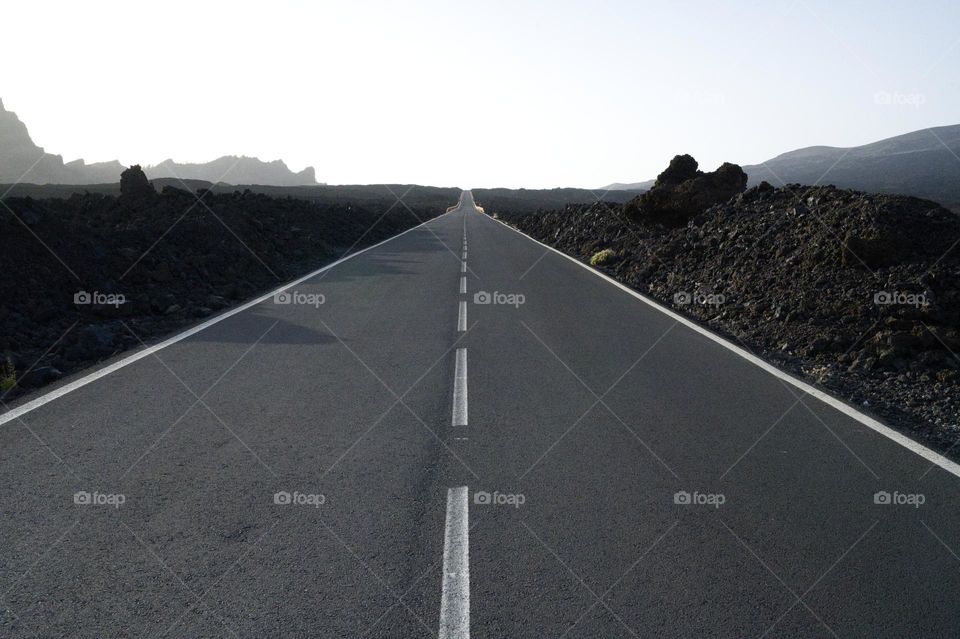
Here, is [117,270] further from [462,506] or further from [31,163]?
[31,163]

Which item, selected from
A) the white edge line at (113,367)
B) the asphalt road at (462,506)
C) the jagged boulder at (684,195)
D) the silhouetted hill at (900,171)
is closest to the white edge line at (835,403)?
the asphalt road at (462,506)

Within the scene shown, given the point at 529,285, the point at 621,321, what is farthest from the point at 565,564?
the point at 529,285

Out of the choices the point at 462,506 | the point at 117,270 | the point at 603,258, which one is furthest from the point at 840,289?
the point at 117,270

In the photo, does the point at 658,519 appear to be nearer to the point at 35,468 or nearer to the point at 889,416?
the point at 889,416

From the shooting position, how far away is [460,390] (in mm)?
8180

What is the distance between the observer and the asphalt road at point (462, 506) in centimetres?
390

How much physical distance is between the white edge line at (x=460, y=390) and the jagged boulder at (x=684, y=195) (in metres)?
16.5

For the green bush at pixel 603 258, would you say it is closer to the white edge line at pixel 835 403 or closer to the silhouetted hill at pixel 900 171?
the white edge line at pixel 835 403

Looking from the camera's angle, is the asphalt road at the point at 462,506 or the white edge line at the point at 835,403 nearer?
the asphalt road at the point at 462,506

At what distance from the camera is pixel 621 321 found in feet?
41.8

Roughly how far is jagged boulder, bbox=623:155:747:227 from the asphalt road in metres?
16.1

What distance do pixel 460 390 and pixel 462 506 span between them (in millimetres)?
3097

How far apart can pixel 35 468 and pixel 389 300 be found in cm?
960

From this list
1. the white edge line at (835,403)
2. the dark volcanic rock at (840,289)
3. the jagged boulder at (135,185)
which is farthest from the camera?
the jagged boulder at (135,185)
